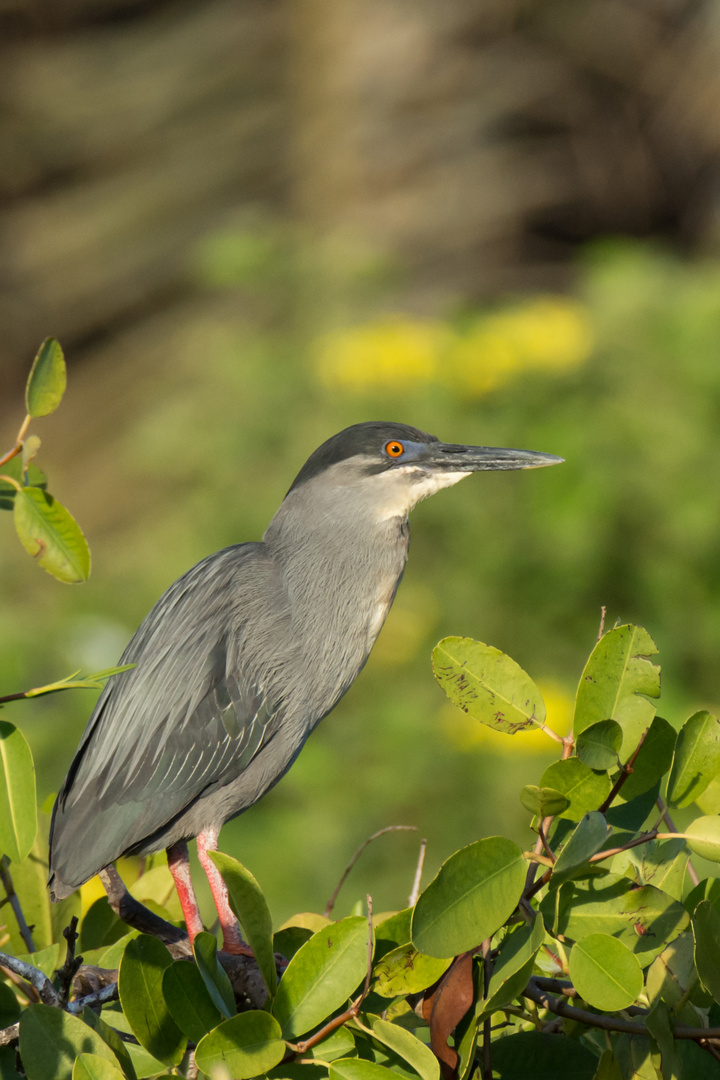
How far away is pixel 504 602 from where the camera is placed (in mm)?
4895

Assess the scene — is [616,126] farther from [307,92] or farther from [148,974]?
[148,974]

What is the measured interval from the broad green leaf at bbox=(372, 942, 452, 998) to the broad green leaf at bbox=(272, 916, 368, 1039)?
0.03m

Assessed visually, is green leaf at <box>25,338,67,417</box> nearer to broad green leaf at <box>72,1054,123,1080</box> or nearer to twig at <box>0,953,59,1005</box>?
twig at <box>0,953,59,1005</box>

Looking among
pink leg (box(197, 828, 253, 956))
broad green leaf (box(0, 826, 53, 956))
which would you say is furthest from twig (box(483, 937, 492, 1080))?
broad green leaf (box(0, 826, 53, 956))

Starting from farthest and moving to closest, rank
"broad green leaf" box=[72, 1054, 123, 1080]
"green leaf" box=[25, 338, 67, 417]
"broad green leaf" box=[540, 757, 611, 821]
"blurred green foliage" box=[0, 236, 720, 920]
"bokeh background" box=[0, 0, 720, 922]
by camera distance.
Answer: "bokeh background" box=[0, 0, 720, 922] < "blurred green foliage" box=[0, 236, 720, 920] < "green leaf" box=[25, 338, 67, 417] < "broad green leaf" box=[540, 757, 611, 821] < "broad green leaf" box=[72, 1054, 123, 1080]

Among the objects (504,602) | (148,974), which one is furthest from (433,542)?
(148,974)

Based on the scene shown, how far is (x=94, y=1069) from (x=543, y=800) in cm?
53

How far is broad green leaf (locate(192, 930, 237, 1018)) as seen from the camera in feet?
3.84

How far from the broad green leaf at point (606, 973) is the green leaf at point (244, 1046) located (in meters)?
0.32

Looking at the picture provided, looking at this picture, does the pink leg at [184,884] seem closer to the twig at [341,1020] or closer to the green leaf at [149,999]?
the green leaf at [149,999]

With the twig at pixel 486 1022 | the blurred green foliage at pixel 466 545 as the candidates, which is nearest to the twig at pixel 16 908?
the twig at pixel 486 1022

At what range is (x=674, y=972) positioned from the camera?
1.20m

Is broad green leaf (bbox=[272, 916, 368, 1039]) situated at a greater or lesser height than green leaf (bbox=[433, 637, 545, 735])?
lesser

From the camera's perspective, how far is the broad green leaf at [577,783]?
3.96ft
